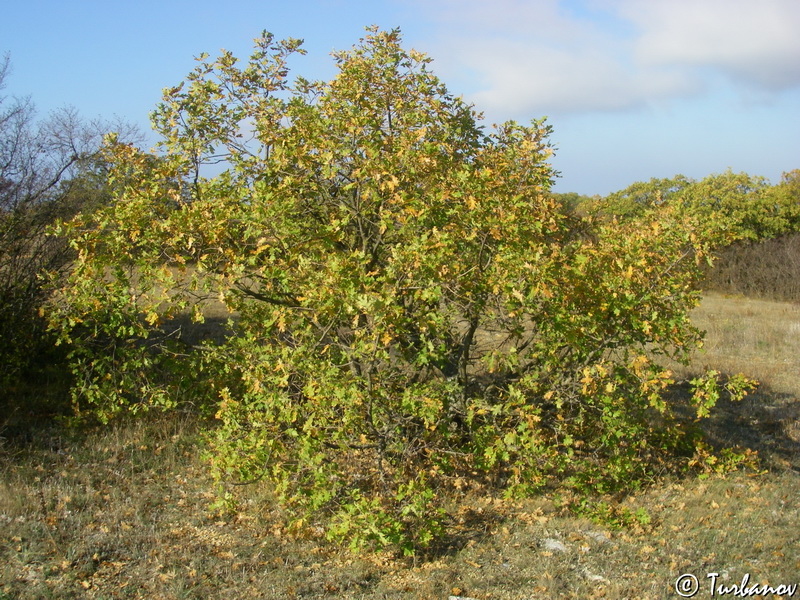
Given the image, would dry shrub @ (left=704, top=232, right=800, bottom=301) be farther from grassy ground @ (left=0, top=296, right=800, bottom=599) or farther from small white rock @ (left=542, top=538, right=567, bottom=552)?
small white rock @ (left=542, top=538, right=567, bottom=552)

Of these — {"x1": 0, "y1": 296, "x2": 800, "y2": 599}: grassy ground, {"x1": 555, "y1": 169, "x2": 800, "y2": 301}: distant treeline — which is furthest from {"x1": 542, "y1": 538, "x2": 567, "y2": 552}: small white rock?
{"x1": 555, "y1": 169, "x2": 800, "y2": 301}: distant treeline

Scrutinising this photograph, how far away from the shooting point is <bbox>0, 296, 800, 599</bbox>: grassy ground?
421 cm

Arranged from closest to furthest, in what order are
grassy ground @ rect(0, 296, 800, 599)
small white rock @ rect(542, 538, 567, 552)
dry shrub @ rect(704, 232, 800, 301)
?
1. grassy ground @ rect(0, 296, 800, 599)
2. small white rock @ rect(542, 538, 567, 552)
3. dry shrub @ rect(704, 232, 800, 301)

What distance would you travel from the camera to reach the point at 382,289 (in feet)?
13.4

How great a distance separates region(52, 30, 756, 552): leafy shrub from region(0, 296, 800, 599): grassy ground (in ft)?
0.93

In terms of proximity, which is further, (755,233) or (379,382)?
(755,233)

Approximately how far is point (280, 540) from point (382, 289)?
197 centimetres

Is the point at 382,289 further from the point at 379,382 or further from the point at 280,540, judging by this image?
the point at 280,540

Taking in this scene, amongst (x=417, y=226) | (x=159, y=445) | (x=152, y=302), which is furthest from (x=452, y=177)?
(x=159, y=445)

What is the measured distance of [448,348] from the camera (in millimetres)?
5426

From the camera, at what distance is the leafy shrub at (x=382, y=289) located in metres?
4.33

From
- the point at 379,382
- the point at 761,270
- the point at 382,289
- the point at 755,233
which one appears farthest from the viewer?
the point at 755,233

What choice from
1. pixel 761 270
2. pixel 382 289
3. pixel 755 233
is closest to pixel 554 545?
pixel 382 289

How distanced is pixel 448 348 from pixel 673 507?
6.81 ft
